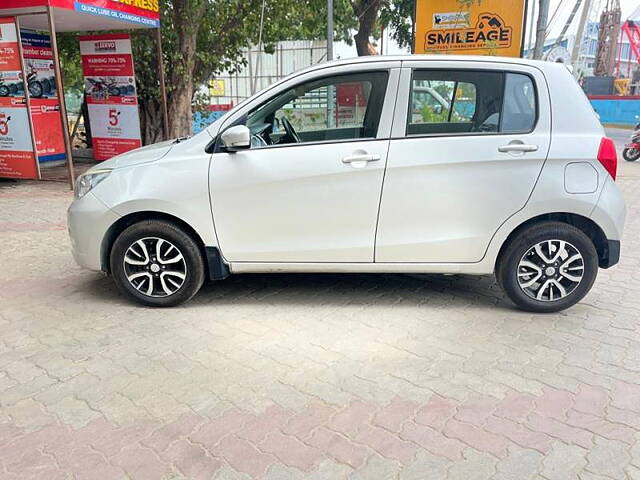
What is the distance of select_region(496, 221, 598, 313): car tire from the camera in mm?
3916

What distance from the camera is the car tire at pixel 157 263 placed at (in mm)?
4023

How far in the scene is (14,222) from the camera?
22.8 ft

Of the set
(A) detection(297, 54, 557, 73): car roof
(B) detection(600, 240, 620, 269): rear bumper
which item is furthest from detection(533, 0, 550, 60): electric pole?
(B) detection(600, 240, 620, 269): rear bumper

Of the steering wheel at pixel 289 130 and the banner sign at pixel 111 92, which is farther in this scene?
the banner sign at pixel 111 92

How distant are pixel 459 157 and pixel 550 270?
3.62 feet

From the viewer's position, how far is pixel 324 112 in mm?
4324

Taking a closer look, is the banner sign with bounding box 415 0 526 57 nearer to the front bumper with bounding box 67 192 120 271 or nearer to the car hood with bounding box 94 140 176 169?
the car hood with bounding box 94 140 176 169

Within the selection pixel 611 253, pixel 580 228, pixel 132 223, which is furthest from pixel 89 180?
pixel 611 253

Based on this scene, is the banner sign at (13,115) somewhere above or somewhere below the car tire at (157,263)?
above

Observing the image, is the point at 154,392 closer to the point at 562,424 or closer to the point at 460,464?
the point at 460,464

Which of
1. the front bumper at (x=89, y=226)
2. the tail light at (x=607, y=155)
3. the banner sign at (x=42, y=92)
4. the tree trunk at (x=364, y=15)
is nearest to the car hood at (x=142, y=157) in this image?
the front bumper at (x=89, y=226)

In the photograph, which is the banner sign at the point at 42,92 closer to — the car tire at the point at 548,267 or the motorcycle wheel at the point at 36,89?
the motorcycle wheel at the point at 36,89

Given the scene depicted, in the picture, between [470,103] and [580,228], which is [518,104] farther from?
[580,228]

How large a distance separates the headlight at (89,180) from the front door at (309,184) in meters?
0.91
